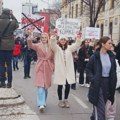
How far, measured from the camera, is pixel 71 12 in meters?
54.2

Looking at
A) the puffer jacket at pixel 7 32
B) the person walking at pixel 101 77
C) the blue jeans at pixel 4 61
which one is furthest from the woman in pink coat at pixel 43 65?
the person walking at pixel 101 77

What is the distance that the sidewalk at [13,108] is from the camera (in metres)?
8.15

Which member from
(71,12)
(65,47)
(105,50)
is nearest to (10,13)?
(65,47)

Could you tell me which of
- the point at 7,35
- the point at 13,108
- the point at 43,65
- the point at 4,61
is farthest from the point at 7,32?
the point at 13,108

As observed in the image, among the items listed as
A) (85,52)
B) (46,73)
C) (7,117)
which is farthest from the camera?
(85,52)

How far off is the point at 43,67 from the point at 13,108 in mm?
1061

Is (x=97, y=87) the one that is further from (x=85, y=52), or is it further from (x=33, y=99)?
(x=85, y=52)

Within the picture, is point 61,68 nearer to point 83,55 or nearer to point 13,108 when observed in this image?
point 13,108

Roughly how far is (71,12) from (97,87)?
156 ft

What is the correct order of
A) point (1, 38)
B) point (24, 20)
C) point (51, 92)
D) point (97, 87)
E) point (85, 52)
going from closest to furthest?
1. point (97, 87)
2. point (1, 38)
3. point (51, 92)
4. point (85, 52)
5. point (24, 20)

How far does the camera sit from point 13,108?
8727mm

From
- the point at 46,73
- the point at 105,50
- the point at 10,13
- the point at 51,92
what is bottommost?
the point at 51,92

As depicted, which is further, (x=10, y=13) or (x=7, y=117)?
(x=10, y=13)

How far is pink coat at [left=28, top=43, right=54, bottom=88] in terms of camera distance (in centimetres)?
903
